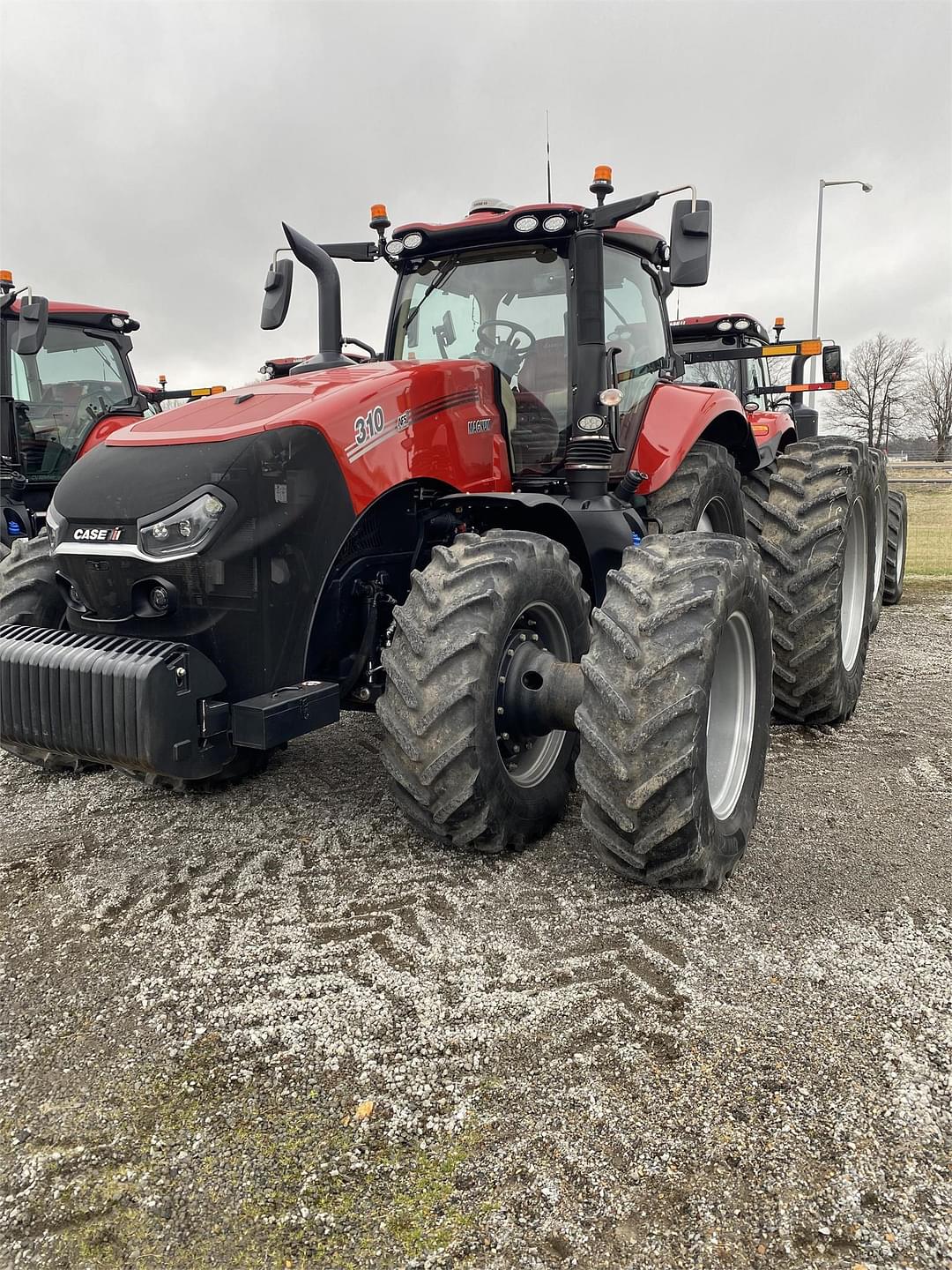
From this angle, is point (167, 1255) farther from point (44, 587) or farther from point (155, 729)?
point (44, 587)

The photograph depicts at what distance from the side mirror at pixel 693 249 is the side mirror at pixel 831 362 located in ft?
18.0

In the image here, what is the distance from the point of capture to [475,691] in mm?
3107

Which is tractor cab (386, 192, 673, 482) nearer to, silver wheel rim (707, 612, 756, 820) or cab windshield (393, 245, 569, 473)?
cab windshield (393, 245, 569, 473)

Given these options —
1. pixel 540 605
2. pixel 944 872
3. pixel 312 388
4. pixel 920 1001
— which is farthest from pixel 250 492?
pixel 944 872

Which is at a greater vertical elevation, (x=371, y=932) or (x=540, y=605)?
(x=540, y=605)

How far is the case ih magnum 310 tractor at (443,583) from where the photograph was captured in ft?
9.77

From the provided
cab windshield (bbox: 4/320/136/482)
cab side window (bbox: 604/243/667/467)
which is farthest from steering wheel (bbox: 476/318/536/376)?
cab windshield (bbox: 4/320/136/482)

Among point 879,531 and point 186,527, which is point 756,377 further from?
point 186,527

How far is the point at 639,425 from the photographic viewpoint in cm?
469

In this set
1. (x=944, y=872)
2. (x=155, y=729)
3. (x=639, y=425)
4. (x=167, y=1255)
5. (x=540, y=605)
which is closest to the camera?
(x=167, y=1255)

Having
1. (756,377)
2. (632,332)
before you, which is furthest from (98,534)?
(756,377)

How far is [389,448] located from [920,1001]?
2.50 metres

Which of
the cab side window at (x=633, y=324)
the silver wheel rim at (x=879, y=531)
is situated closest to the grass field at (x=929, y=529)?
the silver wheel rim at (x=879, y=531)

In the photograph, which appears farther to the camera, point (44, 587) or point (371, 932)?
point (44, 587)
